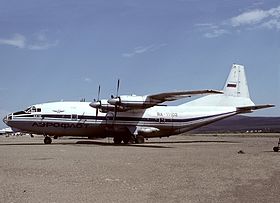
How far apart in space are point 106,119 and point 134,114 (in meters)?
2.84

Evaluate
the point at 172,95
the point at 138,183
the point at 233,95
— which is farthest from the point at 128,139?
the point at 138,183

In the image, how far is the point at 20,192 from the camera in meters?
9.32

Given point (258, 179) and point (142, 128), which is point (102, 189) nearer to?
point (258, 179)

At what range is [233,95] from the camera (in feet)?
140

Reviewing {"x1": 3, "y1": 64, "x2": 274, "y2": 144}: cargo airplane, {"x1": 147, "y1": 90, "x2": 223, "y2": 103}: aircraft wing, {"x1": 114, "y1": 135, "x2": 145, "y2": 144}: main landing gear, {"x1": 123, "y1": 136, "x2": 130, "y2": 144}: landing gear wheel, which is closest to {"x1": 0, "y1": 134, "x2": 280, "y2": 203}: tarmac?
{"x1": 147, "y1": 90, "x2": 223, "y2": 103}: aircraft wing

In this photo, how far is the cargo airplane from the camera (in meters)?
35.0

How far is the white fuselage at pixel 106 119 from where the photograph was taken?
3506 centimetres

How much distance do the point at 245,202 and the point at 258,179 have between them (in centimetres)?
374

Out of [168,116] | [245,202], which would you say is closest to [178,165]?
[245,202]

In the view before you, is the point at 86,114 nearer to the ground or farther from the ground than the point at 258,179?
farther from the ground

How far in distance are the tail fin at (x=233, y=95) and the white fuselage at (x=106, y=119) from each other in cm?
91

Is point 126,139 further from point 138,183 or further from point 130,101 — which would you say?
point 138,183

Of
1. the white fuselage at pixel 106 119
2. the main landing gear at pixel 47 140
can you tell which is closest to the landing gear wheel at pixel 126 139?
the white fuselage at pixel 106 119

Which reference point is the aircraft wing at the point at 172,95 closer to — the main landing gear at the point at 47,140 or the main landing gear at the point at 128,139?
the main landing gear at the point at 128,139
